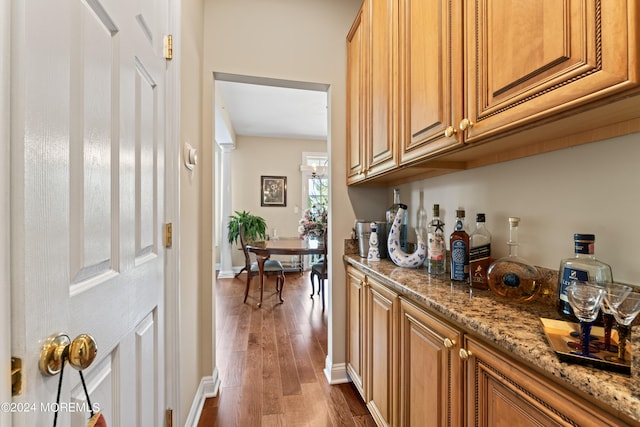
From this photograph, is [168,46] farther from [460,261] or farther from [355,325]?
[355,325]

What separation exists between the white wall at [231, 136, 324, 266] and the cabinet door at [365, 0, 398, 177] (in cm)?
444

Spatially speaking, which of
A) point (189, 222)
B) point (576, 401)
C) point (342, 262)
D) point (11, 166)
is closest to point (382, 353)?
point (342, 262)

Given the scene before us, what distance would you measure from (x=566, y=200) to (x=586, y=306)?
506 mm

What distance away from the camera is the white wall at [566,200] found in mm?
821

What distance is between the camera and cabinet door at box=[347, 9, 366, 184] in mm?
1877

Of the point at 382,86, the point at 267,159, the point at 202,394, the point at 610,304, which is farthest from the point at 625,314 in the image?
the point at 267,159

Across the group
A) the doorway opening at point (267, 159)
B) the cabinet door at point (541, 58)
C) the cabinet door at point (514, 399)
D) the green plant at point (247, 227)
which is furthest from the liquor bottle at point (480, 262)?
the green plant at point (247, 227)

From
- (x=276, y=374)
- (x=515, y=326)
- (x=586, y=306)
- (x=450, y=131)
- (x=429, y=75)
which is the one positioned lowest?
(x=276, y=374)

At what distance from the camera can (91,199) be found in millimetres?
698

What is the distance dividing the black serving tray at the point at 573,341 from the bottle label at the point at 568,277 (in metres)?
0.13

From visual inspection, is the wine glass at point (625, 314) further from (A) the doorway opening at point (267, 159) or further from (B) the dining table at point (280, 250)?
(A) the doorway opening at point (267, 159)

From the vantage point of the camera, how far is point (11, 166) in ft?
1.34

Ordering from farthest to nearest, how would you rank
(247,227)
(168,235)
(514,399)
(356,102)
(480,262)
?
(247,227) < (356,102) < (168,235) < (480,262) < (514,399)

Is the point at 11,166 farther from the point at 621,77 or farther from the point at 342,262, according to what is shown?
the point at 342,262
